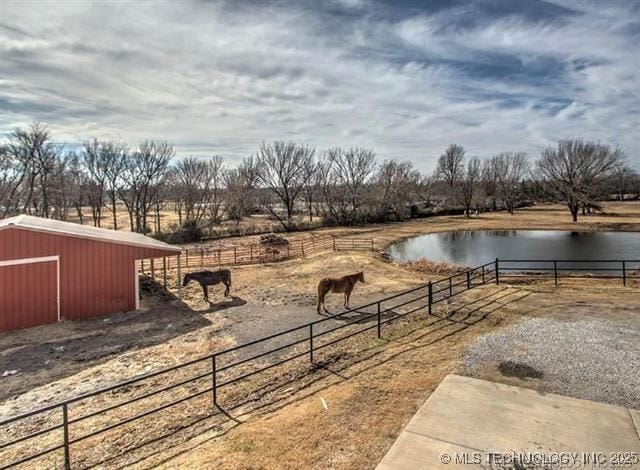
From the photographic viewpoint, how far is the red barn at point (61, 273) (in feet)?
36.6

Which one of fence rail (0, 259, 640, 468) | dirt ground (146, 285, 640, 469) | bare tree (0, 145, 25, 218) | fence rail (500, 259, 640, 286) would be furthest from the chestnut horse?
bare tree (0, 145, 25, 218)

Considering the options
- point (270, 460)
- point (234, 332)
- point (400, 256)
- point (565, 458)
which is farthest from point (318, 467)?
point (400, 256)

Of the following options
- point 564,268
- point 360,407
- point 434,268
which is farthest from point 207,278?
point 564,268

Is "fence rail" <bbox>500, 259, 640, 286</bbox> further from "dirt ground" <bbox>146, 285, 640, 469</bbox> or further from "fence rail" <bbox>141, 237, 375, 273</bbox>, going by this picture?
"fence rail" <bbox>141, 237, 375, 273</bbox>

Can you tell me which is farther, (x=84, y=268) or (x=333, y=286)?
(x=84, y=268)

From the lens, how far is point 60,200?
127ft

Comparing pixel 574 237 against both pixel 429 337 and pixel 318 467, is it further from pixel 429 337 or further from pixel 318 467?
pixel 318 467

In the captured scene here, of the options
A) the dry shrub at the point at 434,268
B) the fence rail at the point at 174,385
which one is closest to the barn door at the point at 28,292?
Answer: the fence rail at the point at 174,385

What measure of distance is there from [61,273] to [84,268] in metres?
0.62

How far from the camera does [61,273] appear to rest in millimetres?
12023

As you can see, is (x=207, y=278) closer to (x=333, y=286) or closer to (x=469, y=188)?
(x=333, y=286)

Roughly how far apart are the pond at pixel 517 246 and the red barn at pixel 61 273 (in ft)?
57.6

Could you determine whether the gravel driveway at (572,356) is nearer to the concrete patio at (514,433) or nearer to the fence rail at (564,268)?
the concrete patio at (514,433)

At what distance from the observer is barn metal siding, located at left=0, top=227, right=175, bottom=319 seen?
37.2ft
